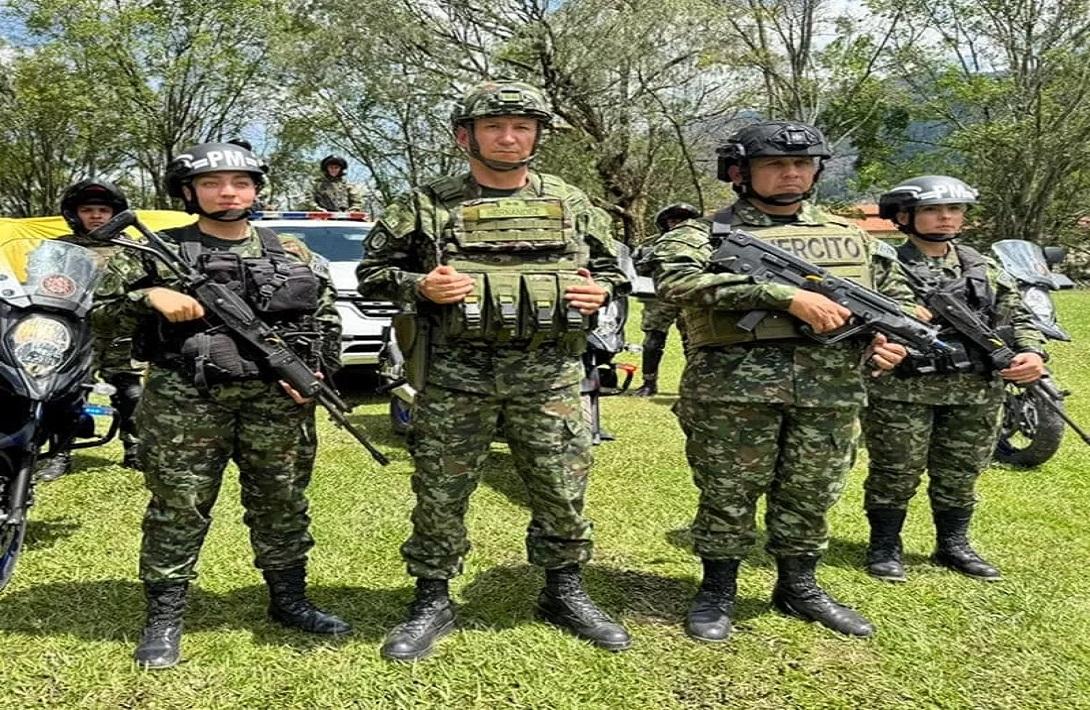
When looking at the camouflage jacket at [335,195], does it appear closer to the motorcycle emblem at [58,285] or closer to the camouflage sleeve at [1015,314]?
the motorcycle emblem at [58,285]

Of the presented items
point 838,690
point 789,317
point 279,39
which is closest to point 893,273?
point 789,317

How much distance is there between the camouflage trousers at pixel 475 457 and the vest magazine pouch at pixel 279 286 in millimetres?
566

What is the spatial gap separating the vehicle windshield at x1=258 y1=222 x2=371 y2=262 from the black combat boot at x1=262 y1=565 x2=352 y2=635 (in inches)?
207

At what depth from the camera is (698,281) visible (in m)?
3.19

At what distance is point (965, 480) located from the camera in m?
4.02

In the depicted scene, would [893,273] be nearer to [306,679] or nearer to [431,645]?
[431,645]

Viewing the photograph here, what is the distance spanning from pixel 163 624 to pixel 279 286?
131 centimetres

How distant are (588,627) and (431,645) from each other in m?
0.60

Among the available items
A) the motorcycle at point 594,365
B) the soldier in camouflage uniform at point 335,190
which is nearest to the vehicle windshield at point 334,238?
the motorcycle at point 594,365

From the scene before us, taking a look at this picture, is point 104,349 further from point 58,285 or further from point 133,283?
point 133,283

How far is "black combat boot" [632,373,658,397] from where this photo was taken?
344 inches

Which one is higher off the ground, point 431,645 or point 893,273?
point 893,273

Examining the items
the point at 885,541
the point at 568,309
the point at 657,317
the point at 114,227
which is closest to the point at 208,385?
the point at 114,227

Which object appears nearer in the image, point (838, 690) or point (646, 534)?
point (838, 690)
